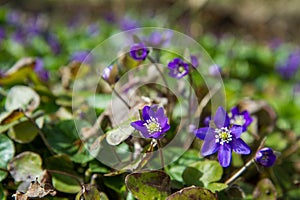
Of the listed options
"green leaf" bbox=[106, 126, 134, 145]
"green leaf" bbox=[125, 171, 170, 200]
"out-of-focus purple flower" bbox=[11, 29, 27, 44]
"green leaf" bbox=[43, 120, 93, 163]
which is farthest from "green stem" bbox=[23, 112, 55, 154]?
"out-of-focus purple flower" bbox=[11, 29, 27, 44]

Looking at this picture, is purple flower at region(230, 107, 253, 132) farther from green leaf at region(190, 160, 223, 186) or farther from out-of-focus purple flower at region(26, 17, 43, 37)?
out-of-focus purple flower at region(26, 17, 43, 37)

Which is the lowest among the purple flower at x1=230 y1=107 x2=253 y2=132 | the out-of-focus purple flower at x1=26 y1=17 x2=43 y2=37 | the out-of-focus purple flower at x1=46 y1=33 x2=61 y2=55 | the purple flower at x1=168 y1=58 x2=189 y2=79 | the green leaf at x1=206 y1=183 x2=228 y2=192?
the out-of-focus purple flower at x1=26 y1=17 x2=43 y2=37

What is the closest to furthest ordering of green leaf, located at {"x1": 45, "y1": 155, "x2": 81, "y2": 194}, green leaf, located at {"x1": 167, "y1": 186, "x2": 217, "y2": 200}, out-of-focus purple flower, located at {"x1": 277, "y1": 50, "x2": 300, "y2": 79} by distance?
green leaf, located at {"x1": 167, "y1": 186, "x2": 217, "y2": 200}, green leaf, located at {"x1": 45, "y1": 155, "x2": 81, "y2": 194}, out-of-focus purple flower, located at {"x1": 277, "y1": 50, "x2": 300, "y2": 79}

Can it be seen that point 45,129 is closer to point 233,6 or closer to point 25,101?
point 25,101

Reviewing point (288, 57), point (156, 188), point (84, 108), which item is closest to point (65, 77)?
point (84, 108)

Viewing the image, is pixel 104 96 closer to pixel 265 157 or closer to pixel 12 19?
pixel 265 157

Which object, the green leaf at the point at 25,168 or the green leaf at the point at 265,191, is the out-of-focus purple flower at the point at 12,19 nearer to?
the green leaf at the point at 25,168

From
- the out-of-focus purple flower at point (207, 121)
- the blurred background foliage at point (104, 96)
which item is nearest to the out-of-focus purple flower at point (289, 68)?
the blurred background foliage at point (104, 96)
